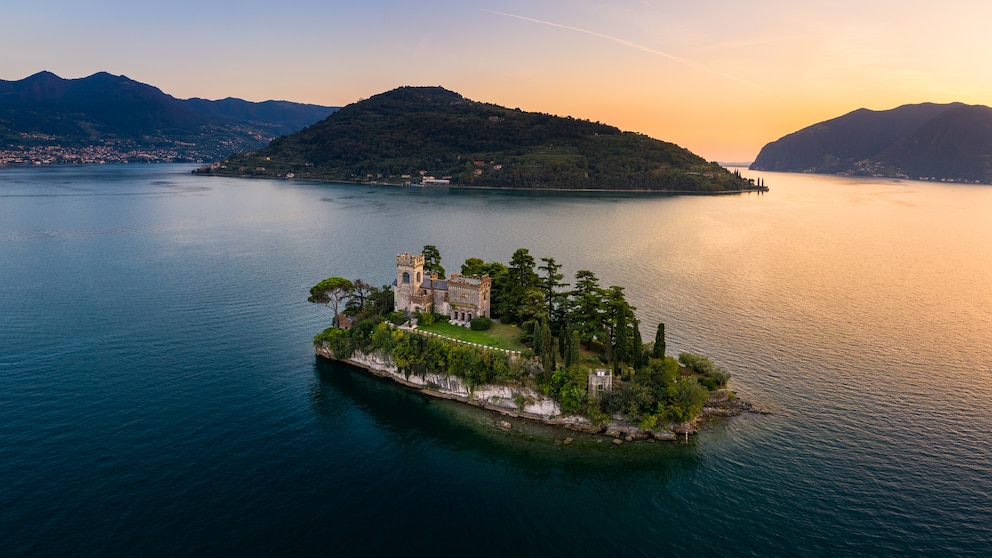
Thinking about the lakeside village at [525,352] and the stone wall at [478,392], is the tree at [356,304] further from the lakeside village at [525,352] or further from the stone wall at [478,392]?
the stone wall at [478,392]

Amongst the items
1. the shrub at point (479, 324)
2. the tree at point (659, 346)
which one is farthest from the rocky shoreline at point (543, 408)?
the shrub at point (479, 324)

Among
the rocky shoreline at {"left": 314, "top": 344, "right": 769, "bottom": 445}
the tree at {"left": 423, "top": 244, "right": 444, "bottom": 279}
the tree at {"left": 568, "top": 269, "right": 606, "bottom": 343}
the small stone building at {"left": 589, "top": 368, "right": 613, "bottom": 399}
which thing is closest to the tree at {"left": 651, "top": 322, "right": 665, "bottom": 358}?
the tree at {"left": 568, "top": 269, "right": 606, "bottom": 343}

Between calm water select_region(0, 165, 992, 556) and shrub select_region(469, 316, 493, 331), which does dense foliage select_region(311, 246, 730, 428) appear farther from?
calm water select_region(0, 165, 992, 556)

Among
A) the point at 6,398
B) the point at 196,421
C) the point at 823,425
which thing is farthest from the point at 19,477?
the point at 823,425

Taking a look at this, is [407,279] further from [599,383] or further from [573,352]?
[599,383]

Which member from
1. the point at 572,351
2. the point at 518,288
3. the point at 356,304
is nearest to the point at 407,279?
the point at 356,304

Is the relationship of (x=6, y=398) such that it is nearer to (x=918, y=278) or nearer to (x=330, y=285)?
(x=330, y=285)

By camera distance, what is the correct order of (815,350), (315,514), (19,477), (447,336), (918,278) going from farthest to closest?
(918,278) < (815,350) < (447,336) < (19,477) < (315,514)
